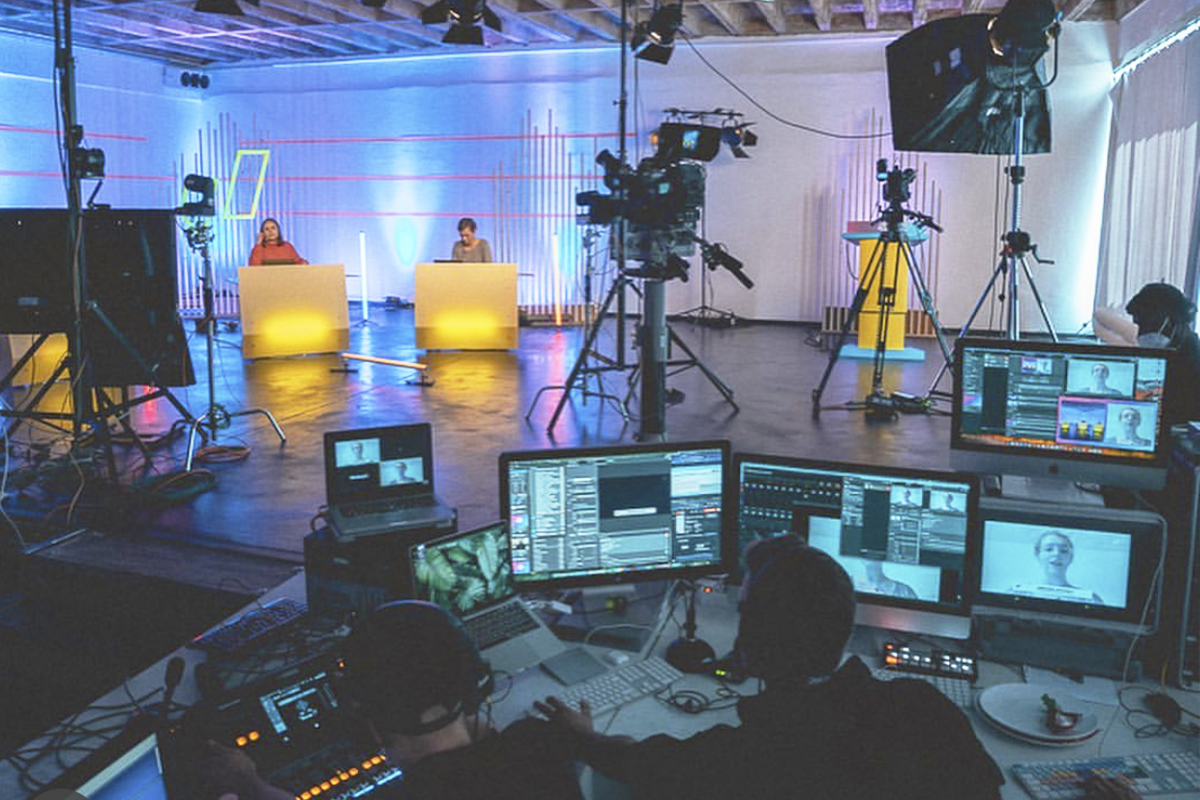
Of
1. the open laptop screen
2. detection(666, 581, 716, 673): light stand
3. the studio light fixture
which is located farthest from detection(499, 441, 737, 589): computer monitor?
the studio light fixture

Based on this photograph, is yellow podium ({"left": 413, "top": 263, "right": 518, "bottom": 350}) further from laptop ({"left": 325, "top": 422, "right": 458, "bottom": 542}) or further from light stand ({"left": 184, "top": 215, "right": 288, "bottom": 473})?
laptop ({"left": 325, "top": 422, "right": 458, "bottom": 542})

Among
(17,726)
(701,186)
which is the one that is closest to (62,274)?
(17,726)

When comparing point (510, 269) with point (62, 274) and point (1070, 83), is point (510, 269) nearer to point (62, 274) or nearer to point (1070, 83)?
point (62, 274)

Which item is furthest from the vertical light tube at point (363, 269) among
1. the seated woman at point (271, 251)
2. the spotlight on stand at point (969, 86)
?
the spotlight on stand at point (969, 86)

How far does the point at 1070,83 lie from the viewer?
10836mm

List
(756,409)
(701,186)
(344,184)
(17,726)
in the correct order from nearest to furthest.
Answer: (17,726), (701,186), (756,409), (344,184)

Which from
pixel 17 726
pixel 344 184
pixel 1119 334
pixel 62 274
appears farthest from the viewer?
pixel 344 184

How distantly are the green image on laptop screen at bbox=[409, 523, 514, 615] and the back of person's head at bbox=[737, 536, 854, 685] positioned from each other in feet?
2.43

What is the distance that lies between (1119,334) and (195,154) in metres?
12.1

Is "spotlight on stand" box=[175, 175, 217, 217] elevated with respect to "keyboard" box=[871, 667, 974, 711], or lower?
elevated

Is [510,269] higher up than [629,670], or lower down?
higher up

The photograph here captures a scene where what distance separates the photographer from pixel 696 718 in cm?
195

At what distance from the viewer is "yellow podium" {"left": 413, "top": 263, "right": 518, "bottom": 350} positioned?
964 centimetres

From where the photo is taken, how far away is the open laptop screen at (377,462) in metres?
2.53
